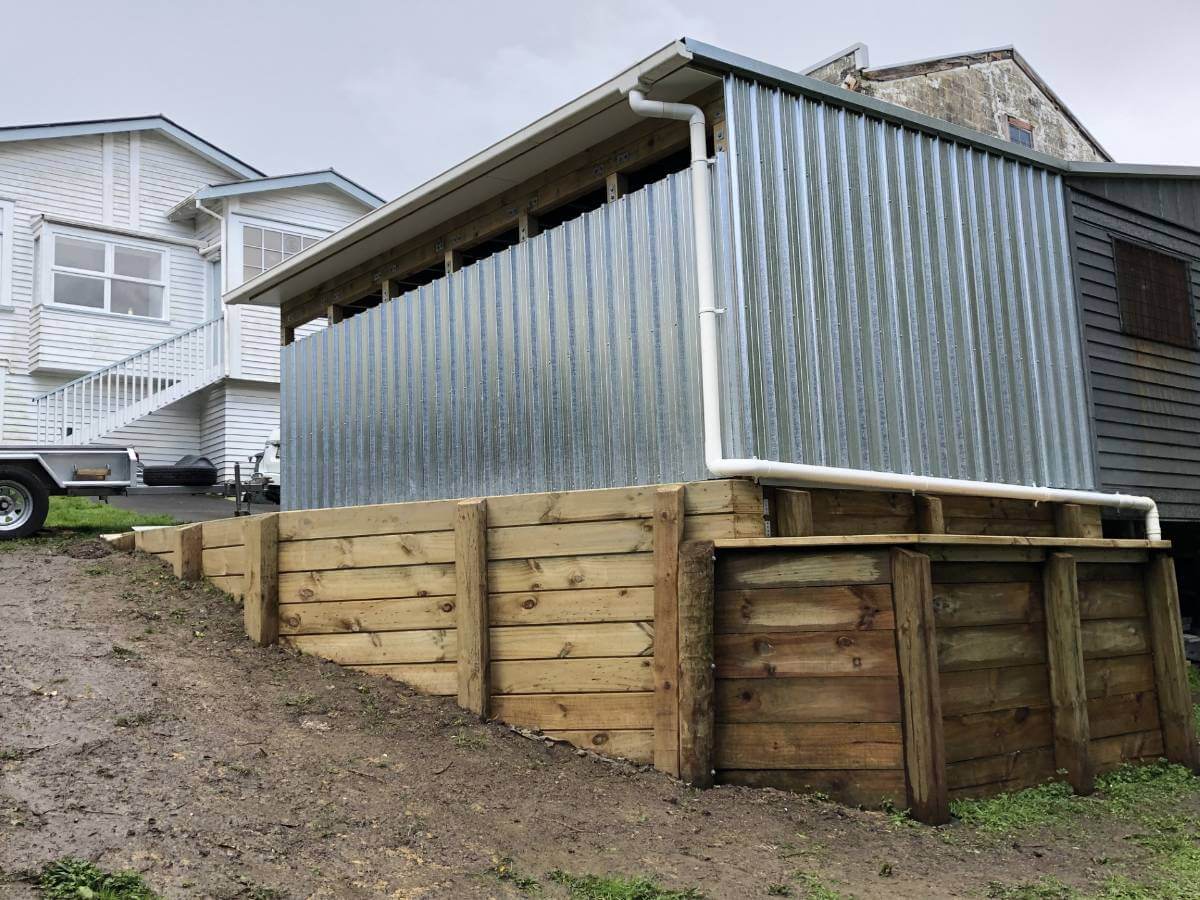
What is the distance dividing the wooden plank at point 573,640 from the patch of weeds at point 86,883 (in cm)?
264

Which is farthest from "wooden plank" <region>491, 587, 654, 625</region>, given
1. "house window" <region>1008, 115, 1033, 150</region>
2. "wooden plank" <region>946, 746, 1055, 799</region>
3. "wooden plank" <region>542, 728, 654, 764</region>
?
"house window" <region>1008, 115, 1033, 150</region>

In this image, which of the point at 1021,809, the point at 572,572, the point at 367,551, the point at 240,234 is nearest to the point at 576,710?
the point at 572,572

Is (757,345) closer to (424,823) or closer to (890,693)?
(890,693)

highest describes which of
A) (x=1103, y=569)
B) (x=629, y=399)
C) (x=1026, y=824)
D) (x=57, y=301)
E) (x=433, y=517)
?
(x=57, y=301)

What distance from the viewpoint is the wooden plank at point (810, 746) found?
17.4 ft

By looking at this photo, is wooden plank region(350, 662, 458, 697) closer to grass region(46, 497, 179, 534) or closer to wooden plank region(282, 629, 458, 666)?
wooden plank region(282, 629, 458, 666)

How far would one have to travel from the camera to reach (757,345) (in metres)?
6.23

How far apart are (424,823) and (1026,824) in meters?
3.01

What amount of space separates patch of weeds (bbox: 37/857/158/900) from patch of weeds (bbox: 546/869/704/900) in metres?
1.59

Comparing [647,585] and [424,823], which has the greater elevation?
[647,585]

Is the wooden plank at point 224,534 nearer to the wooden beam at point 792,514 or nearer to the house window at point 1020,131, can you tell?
the wooden beam at point 792,514

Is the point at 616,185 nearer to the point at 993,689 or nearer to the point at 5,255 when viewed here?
the point at 993,689

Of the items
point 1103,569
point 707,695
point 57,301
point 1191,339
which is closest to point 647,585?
point 707,695

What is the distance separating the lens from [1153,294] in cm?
1027
